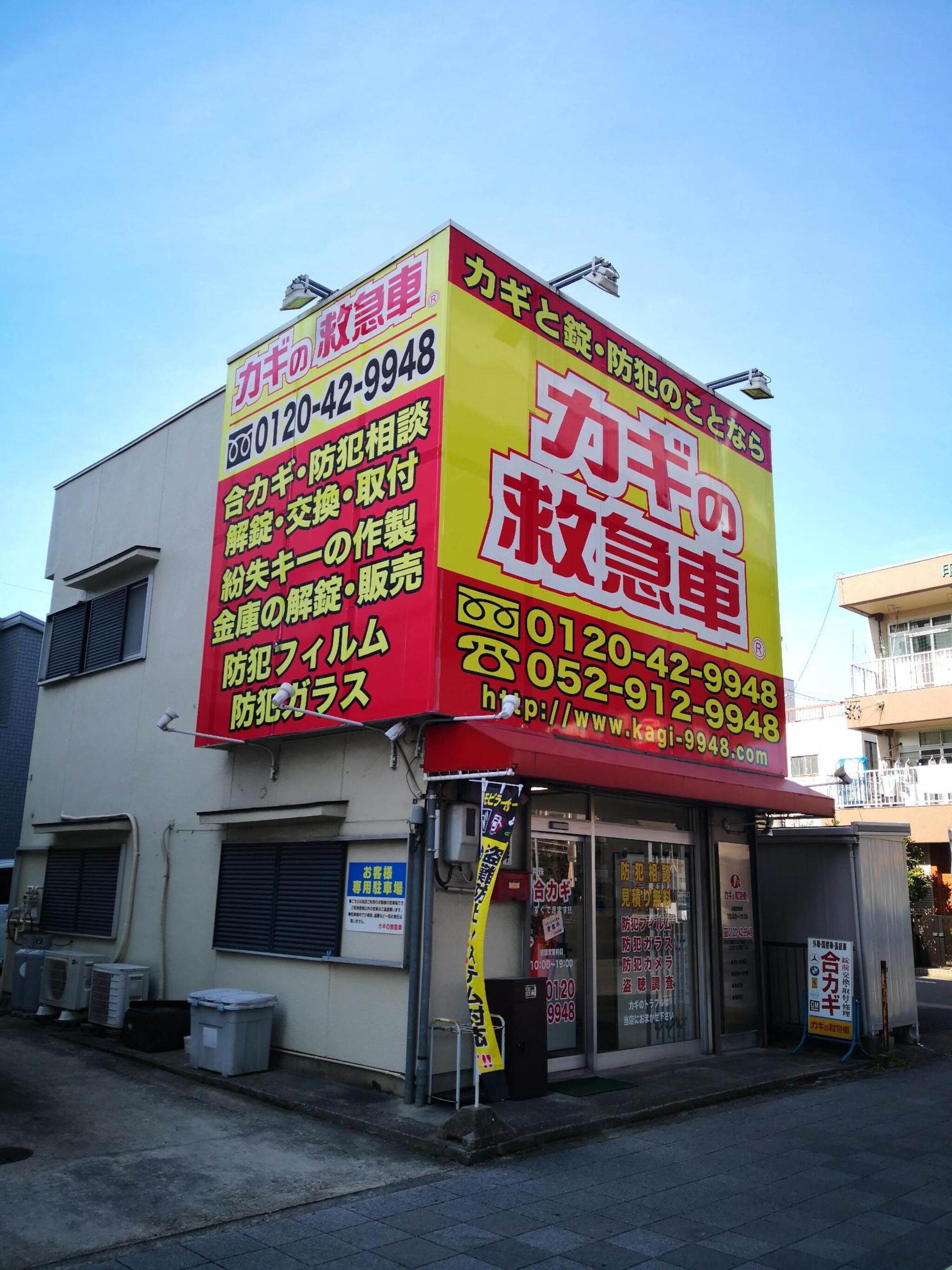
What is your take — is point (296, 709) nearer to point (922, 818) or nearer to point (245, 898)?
point (245, 898)

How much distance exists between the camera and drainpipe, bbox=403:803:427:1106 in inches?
337

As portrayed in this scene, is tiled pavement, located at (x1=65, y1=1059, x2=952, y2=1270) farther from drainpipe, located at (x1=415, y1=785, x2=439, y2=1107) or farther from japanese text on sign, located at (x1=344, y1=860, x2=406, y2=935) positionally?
japanese text on sign, located at (x1=344, y1=860, x2=406, y2=935)

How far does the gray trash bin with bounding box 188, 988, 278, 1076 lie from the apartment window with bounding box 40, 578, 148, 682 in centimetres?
587

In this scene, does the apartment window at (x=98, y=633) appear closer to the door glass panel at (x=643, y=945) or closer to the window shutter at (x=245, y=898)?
the window shutter at (x=245, y=898)

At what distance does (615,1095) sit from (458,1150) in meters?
2.46

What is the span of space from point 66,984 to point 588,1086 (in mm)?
7370

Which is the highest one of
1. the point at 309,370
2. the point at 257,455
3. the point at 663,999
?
the point at 309,370

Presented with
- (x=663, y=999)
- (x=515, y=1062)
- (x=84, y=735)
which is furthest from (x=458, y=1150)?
(x=84, y=735)

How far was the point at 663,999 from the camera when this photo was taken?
11.3 m

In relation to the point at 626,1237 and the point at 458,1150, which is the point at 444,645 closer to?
the point at 458,1150

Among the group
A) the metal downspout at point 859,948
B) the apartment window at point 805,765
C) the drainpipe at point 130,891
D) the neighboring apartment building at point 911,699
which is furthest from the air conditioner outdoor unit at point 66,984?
the apartment window at point 805,765

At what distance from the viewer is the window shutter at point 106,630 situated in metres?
14.9

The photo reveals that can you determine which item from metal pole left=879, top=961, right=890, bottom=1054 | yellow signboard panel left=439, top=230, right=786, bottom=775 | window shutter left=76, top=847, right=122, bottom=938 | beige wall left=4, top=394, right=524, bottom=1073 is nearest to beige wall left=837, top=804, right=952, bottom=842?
metal pole left=879, top=961, right=890, bottom=1054

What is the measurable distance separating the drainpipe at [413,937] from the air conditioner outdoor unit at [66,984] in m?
6.05
